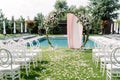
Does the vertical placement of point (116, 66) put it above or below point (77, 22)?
below

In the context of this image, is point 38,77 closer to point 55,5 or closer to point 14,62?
point 14,62

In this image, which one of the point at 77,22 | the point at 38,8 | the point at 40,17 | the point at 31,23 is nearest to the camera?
the point at 77,22

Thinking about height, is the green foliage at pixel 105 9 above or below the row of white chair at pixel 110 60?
above

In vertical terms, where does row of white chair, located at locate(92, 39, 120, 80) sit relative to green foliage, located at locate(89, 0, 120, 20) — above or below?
below

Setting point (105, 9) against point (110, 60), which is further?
point (105, 9)

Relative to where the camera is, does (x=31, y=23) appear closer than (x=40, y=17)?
Yes

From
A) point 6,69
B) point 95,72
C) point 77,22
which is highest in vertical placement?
point 77,22

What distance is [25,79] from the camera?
650 centimetres

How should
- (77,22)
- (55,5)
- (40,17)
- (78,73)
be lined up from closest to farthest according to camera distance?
(78,73)
(77,22)
(40,17)
(55,5)

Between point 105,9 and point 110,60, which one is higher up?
point 105,9

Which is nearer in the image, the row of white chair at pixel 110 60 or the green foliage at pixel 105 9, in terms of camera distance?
the row of white chair at pixel 110 60

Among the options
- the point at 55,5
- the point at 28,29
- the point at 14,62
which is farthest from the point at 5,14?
the point at 14,62

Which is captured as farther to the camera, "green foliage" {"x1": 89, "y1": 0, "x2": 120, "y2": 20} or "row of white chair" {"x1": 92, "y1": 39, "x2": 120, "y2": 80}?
"green foliage" {"x1": 89, "y1": 0, "x2": 120, "y2": 20}

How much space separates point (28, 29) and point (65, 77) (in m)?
30.2
